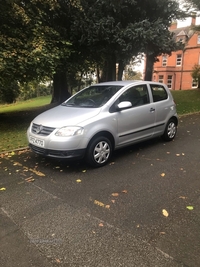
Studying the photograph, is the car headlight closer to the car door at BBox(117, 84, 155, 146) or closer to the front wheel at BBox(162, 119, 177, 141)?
the car door at BBox(117, 84, 155, 146)

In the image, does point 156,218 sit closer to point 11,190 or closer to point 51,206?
point 51,206

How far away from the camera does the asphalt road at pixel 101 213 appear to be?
8.30 feet

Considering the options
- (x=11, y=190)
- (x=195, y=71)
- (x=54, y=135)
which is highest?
(x=195, y=71)

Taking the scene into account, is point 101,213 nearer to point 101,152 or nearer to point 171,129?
point 101,152

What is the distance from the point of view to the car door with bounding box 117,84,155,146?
544 cm

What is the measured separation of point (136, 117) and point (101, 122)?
1.12 m

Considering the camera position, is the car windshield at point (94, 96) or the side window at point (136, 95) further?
the side window at point (136, 95)

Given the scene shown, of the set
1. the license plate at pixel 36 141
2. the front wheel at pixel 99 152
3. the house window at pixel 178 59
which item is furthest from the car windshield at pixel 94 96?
the house window at pixel 178 59

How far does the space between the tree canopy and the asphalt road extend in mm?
4380

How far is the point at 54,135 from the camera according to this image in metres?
4.63

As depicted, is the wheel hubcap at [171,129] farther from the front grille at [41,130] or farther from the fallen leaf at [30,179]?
the fallen leaf at [30,179]

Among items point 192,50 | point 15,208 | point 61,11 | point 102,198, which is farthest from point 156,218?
point 192,50

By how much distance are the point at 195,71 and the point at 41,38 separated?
2276 cm

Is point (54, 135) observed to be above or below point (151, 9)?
below
